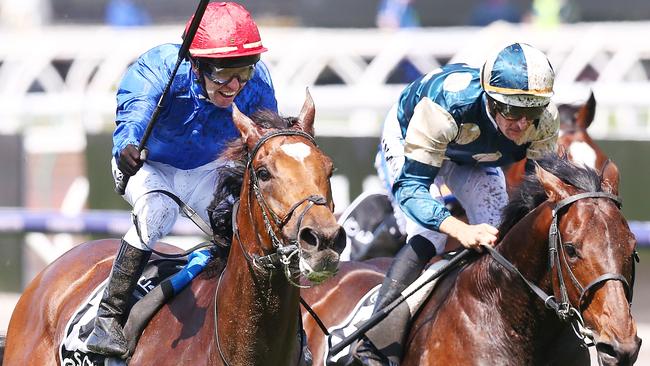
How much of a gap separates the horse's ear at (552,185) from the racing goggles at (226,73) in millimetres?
1157

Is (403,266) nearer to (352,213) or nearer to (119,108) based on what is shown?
(119,108)

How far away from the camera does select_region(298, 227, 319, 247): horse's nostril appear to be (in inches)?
150

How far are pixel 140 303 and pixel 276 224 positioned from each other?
3.25 ft

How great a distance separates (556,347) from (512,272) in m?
0.34

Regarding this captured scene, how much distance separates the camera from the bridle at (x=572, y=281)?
4.29 meters

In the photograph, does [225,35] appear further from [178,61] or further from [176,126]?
[176,126]

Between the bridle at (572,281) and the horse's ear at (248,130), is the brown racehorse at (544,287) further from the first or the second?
the horse's ear at (248,130)

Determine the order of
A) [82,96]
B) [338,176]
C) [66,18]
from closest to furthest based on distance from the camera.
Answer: [338,176], [82,96], [66,18]

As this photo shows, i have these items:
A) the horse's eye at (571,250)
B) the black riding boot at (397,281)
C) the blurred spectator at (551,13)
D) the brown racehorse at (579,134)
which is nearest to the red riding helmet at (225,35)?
the black riding boot at (397,281)

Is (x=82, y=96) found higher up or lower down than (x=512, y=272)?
lower down

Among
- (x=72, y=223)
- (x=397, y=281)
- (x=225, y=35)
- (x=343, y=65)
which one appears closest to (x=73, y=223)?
(x=72, y=223)

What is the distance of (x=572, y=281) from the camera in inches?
172

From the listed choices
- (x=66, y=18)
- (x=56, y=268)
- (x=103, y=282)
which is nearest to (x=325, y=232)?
(x=103, y=282)

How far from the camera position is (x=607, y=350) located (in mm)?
4223
